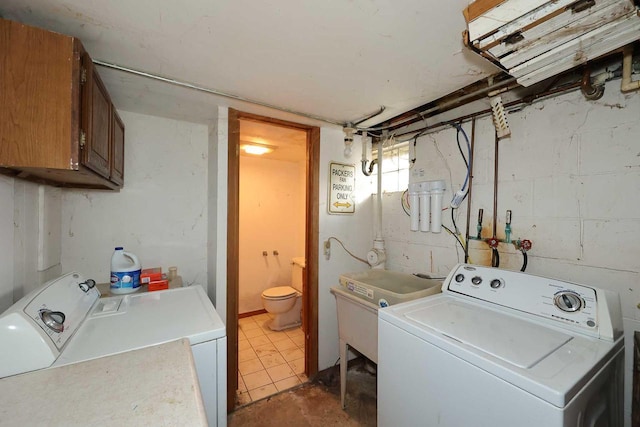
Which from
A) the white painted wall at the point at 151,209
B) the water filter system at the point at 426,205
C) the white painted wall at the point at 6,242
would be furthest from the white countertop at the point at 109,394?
Result: the water filter system at the point at 426,205

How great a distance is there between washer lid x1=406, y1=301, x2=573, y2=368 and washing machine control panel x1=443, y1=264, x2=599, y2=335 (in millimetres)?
68

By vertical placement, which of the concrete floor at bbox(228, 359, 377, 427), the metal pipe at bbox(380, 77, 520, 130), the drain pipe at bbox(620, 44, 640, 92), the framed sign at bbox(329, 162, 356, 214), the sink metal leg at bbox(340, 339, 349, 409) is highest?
the metal pipe at bbox(380, 77, 520, 130)

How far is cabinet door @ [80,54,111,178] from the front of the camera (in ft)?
3.20

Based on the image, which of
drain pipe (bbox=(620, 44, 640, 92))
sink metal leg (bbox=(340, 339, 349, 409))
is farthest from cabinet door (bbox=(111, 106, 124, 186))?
drain pipe (bbox=(620, 44, 640, 92))

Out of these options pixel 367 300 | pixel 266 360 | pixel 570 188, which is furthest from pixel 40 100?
pixel 266 360

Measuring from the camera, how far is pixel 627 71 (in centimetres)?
104

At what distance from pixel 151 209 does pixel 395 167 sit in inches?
78.7

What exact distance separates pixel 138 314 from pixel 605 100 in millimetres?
2383

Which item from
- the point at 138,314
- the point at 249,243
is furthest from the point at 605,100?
the point at 249,243

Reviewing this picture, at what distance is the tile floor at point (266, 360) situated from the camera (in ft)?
6.57

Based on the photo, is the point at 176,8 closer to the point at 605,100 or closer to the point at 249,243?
the point at 605,100

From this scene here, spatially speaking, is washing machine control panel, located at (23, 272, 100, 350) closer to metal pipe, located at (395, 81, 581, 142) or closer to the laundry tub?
the laundry tub

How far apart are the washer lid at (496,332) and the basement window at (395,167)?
120 cm

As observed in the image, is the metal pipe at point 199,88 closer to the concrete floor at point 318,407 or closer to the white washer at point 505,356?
the white washer at point 505,356
